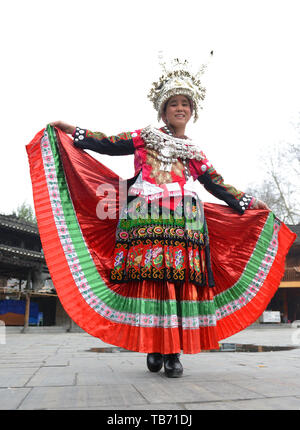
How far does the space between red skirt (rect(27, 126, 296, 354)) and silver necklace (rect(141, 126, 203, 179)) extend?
425mm

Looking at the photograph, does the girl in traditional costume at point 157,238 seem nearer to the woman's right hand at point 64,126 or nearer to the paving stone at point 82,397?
the woman's right hand at point 64,126

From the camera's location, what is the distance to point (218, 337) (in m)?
2.56

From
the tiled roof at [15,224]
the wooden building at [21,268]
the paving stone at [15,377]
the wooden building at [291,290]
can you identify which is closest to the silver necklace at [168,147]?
the paving stone at [15,377]

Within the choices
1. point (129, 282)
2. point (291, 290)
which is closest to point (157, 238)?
point (129, 282)

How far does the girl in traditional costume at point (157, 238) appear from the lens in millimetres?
2367

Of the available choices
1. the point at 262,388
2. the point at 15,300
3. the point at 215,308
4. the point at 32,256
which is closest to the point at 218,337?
the point at 215,308

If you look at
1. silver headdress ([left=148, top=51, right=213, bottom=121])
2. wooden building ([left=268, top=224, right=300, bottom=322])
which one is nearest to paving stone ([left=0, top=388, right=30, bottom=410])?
silver headdress ([left=148, top=51, right=213, bottom=121])

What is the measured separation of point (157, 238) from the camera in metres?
2.46

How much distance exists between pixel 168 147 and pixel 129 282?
1.09m

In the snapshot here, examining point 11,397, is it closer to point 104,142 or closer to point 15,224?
point 104,142

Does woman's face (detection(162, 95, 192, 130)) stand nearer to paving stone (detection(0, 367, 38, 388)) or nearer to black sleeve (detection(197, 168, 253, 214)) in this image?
black sleeve (detection(197, 168, 253, 214))

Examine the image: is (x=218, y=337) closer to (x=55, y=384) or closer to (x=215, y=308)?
(x=215, y=308)

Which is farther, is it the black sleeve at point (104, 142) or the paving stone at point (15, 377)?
the black sleeve at point (104, 142)

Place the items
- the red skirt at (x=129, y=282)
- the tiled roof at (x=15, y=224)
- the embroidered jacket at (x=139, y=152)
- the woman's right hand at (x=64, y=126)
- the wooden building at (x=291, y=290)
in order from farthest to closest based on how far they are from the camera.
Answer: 1. the wooden building at (x=291, y=290)
2. the tiled roof at (x=15, y=224)
3. the woman's right hand at (x=64, y=126)
4. the embroidered jacket at (x=139, y=152)
5. the red skirt at (x=129, y=282)
